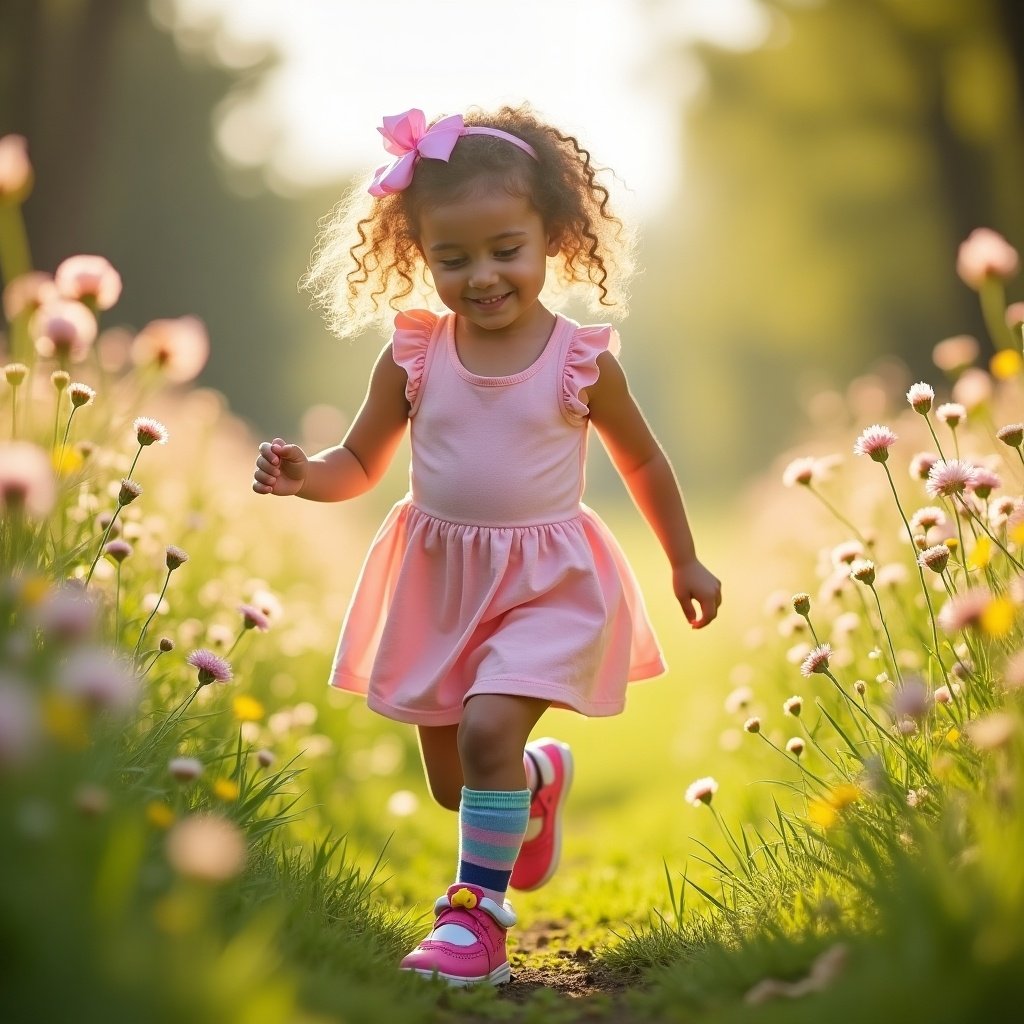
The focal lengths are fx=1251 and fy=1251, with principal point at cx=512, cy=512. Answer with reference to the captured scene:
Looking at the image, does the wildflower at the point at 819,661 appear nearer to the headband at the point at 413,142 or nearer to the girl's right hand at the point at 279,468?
the girl's right hand at the point at 279,468

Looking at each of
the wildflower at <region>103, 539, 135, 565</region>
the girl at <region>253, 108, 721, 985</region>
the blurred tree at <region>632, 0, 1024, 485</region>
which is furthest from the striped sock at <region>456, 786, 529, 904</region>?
the blurred tree at <region>632, 0, 1024, 485</region>

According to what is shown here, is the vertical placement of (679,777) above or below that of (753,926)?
above

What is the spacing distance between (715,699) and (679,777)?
1.84 feet

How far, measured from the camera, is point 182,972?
4.44 ft

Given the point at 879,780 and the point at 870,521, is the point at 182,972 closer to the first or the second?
the point at 879,780

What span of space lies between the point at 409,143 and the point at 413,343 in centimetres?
48

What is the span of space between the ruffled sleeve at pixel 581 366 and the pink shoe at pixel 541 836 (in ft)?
3.24

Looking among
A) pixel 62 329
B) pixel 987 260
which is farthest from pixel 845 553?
pixel 62 329

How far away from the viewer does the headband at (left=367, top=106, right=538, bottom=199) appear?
291 cm

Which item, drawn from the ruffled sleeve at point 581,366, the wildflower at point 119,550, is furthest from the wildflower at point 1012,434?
the wildflower at point 119,550

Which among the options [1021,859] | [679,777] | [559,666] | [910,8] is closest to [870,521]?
[679,777]

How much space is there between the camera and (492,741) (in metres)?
2.61

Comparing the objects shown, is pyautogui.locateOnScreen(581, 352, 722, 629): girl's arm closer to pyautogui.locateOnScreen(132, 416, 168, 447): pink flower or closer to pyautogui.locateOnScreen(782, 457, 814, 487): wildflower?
Result: pyautogui.locateOnScreen(782, 457, 814, 487): wildflower

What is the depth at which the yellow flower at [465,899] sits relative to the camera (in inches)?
101
